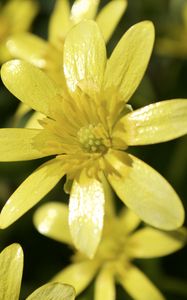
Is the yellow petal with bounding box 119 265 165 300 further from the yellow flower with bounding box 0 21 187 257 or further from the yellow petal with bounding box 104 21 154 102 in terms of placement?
the yellow petal with bounding box 104 21 154 102

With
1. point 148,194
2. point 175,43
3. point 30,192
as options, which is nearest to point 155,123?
point 148,194

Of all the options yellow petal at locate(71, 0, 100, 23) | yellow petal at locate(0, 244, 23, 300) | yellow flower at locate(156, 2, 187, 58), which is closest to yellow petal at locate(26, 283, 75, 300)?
yellow petal at locate(0, 244, 23, 300)

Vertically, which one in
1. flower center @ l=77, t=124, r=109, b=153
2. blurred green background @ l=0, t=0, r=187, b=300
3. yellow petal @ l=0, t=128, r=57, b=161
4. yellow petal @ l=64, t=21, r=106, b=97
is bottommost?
blurred green background @ l=0, t=0, r=187, b=300

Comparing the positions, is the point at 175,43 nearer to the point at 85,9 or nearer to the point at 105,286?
the point at 85,9

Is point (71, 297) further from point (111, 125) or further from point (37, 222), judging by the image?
point (37, 222)

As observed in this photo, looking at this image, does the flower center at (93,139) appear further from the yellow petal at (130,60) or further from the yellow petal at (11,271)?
the yellow petal at (11,271)
